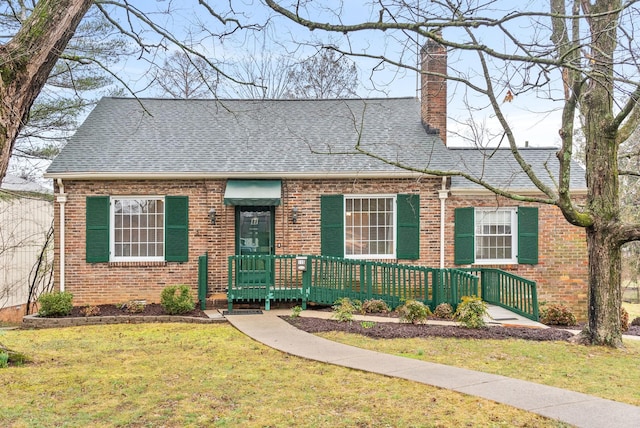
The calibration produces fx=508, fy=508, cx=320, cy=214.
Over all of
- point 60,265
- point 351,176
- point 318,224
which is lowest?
point 60,265

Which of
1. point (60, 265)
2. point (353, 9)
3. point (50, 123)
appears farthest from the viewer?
point (50, 123)

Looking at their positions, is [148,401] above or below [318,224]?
below

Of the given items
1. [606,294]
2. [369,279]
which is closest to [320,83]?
[369,279]

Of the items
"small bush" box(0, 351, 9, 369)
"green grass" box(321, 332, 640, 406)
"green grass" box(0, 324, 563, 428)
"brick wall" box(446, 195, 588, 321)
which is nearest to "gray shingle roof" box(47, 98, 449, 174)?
"brick wall" box(446, 195, 588, 321)

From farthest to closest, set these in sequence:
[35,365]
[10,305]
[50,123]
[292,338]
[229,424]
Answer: [10,305], [50,123], [292,338], [35,365], [229,424]

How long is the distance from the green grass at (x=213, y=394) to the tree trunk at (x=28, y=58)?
8.09 ft

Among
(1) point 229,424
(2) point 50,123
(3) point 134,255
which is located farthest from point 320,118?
(1) point 229,424

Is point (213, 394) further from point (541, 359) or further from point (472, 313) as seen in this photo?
point (472, 313)

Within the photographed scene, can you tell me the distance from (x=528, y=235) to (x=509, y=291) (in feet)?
7.17

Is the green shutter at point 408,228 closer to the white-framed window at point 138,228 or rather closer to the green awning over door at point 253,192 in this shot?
the green awning over door at point 253,192

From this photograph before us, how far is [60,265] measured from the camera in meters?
11.6

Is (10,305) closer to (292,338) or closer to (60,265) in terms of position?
(60,265)

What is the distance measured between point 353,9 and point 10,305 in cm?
1507

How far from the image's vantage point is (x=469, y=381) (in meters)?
5.86
